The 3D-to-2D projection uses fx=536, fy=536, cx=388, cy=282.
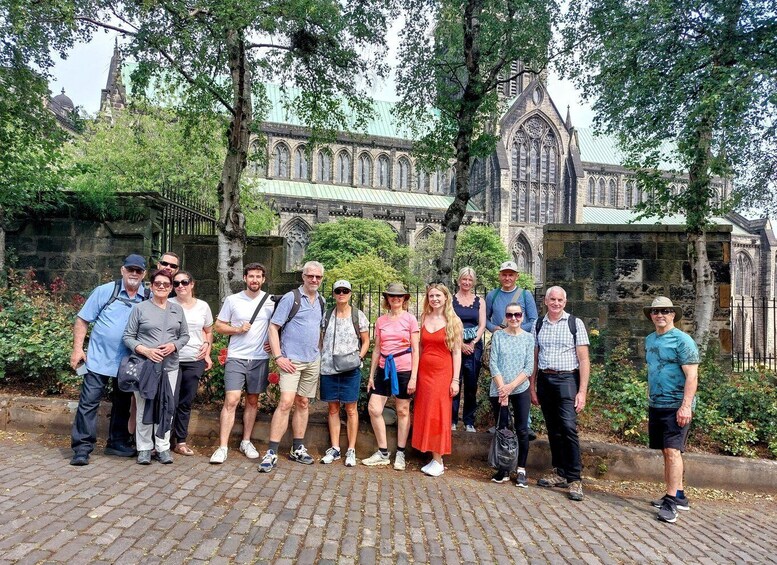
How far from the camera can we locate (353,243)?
39.0 metres

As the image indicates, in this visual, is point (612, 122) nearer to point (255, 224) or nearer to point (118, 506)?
point (118, 506)

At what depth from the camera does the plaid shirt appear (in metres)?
4.93

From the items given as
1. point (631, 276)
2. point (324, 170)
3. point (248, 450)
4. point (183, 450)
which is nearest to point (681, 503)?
point (248, 450)

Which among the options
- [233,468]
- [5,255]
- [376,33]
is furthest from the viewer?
[5,255]

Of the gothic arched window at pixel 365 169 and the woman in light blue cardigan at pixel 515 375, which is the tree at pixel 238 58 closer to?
the woman in light blue cardigan at pixel 515 375

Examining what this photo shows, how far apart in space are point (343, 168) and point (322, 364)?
47644mm

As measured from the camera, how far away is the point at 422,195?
52094mm

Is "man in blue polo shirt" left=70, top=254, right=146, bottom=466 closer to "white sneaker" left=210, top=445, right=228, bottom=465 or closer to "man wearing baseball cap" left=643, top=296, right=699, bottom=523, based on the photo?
"white sneaker" left=210, top=445, right=228, bottom=465

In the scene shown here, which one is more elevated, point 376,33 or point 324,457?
point 376,33

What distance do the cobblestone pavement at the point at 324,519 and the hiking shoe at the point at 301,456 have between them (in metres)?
0.15

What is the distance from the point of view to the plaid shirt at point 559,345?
16.2ft

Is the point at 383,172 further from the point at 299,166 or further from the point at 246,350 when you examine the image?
the point at 246,350

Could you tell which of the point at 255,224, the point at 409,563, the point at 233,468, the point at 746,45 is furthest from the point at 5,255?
the point at 255,224

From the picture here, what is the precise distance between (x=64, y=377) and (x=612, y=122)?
9.35 m
